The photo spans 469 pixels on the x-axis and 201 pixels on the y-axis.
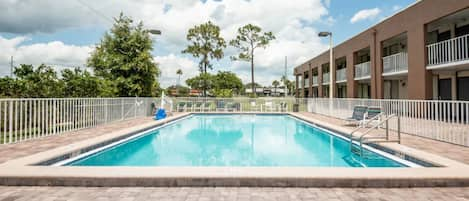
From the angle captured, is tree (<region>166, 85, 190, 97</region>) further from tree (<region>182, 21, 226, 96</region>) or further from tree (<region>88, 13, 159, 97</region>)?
tree (<region>88, 13, 159, 97</region>)

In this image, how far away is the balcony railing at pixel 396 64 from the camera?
13.7m

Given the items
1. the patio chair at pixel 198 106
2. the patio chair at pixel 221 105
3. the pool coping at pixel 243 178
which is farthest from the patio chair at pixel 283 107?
the pool coping at pixel 243 178

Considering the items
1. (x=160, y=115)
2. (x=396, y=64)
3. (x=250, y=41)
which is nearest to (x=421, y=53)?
(x=396, y=64)

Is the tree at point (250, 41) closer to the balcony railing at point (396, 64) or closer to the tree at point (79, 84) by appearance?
the balcony railing at point (396, 64)

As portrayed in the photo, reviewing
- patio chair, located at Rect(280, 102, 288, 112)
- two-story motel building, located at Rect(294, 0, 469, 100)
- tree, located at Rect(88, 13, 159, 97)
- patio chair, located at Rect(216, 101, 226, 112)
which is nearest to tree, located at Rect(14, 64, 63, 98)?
A: tree, located at Rect(88, 13, 159, 97)

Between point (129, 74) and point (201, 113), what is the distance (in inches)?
240

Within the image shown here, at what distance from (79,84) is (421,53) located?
47.7 ft

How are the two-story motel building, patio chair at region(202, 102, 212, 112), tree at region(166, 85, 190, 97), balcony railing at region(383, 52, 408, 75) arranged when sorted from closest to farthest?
the two-story motel building → balcony railing at region(383, 52, 408, 75) → patio chair at region(202, 102, 212, 112) → tree at region(166, 85, 190, 97)

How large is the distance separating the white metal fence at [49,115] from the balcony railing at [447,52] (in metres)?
13.8

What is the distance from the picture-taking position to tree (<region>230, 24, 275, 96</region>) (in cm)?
2608

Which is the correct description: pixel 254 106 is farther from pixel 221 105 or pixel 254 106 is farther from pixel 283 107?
pixel 221 105

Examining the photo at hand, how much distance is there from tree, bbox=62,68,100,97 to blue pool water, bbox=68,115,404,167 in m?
3.79

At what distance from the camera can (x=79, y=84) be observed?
1163 cm

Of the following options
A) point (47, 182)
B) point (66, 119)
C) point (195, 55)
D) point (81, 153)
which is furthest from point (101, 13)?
point (195, 55)
